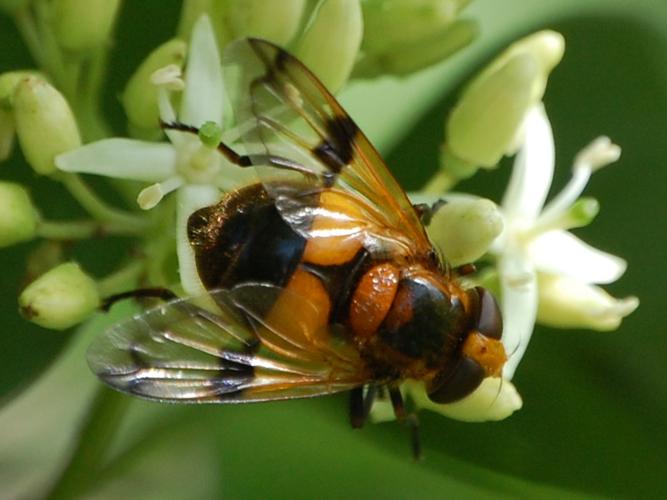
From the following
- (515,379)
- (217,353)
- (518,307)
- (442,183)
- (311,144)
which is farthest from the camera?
(515,379)

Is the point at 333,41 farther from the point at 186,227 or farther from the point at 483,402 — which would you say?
A: the point at 483,402

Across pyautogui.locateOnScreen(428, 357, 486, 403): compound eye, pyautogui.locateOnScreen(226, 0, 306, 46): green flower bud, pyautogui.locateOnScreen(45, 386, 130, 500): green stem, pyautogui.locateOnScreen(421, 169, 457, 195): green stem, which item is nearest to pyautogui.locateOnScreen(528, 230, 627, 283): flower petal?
pyautogui.locateOnScreen(421, 169, 457, 195): green stem

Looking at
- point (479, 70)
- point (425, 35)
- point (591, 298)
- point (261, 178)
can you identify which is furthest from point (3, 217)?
point (479, 70)

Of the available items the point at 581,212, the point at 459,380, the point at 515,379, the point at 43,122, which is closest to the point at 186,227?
the point at 43,122

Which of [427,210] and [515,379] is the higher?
[427,210]

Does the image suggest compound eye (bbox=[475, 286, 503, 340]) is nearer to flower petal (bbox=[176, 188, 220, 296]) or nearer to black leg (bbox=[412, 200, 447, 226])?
black leg (bbox=[412, 200, 447, 226])

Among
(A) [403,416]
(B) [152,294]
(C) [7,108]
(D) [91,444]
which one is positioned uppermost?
(C) [7,108]
